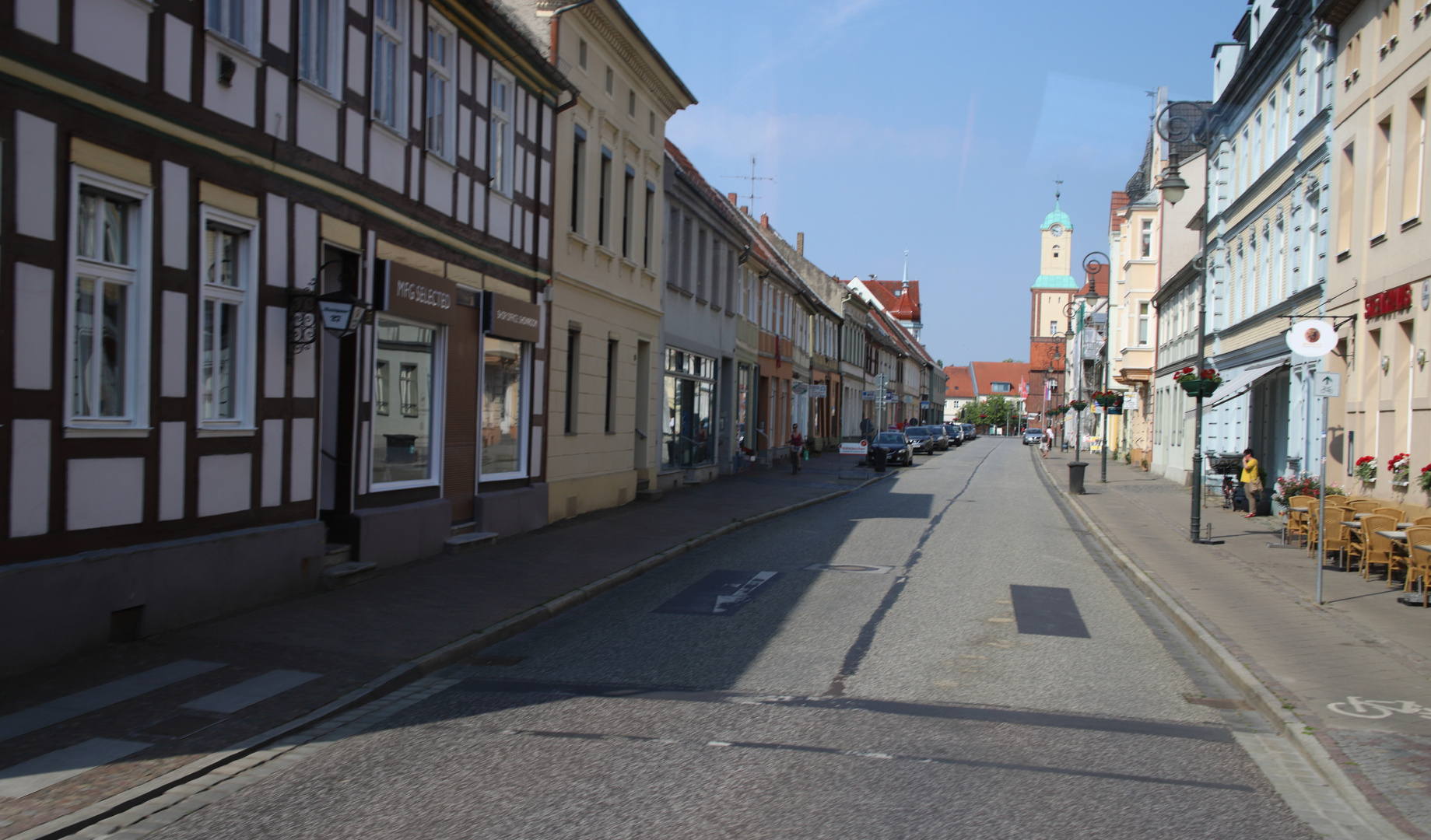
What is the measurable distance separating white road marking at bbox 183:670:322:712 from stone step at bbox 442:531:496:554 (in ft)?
20.3

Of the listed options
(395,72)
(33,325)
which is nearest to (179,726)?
(33,325)

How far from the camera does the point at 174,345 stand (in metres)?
9.03

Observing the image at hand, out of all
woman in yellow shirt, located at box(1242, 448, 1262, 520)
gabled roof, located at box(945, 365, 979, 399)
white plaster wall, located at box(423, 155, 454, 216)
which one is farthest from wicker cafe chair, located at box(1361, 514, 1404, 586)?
gabled roof, located at box(945, 365, 979, 399)

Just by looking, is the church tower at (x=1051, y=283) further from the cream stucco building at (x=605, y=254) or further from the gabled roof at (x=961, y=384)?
the cream stucco building at (x=605, y=254)

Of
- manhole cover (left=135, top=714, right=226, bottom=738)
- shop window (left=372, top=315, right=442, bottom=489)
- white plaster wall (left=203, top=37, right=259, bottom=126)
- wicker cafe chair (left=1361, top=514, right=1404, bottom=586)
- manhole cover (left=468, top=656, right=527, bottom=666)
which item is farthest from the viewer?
wicker cafe chair (left=1361, top=514, right=1404, bottom=586)

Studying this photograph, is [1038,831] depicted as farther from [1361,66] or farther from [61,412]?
[1361,66]

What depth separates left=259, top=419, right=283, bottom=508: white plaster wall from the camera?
1042cm

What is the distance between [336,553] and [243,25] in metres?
5.14

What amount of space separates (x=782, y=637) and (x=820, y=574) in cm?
404

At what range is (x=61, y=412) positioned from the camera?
7.88 m

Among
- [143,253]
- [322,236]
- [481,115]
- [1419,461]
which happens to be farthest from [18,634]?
[1419,461]

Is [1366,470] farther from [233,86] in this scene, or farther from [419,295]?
[233,86]

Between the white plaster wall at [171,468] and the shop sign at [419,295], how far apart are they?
3575 mm

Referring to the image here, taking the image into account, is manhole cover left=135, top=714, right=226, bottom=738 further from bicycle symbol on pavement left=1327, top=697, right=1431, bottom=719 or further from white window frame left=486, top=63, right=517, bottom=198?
white window frame left=486, top=63, right=517, bottom=198
